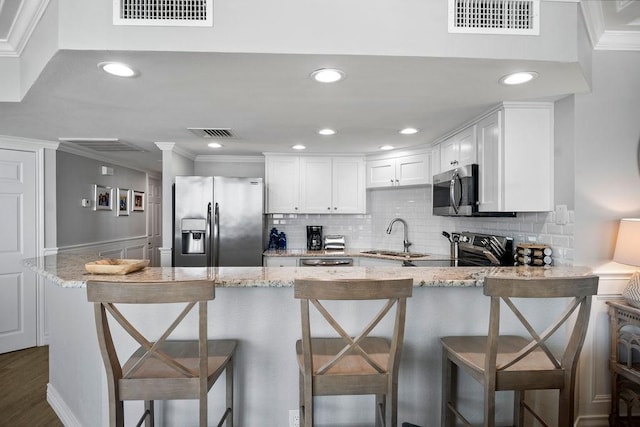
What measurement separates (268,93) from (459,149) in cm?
179

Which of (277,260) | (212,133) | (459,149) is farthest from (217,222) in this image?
(459,149)

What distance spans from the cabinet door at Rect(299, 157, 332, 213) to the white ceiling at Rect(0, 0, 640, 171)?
40.4 inches

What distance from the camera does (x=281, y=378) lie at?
189 centimetres

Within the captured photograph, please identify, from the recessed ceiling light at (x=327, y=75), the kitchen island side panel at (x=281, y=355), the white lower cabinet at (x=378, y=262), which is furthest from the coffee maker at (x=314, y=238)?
the recessed ceiling light at (x=327, y=75)

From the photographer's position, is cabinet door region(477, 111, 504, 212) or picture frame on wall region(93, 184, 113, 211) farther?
picture frame on wall region(93, 184, 113, 211)

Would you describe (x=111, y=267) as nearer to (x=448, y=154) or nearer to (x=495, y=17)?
(x=495, y=17)

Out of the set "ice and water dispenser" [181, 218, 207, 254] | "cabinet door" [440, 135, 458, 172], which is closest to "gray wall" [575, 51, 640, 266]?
"cabinet door" [440, 135, 458, 172]

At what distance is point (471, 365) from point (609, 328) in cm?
129

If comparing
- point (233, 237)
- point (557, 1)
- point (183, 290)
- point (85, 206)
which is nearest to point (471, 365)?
point (183, 290)

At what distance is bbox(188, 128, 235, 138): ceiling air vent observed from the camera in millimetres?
3166

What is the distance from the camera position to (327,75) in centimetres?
186

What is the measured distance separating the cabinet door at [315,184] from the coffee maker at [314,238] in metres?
0.35

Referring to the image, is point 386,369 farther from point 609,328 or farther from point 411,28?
point 609,328

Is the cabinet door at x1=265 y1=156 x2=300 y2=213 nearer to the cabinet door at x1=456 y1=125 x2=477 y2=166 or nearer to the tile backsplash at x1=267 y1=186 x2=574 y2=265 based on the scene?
the tile backsplash at x1=267 y1=186 x2=574 y2=265
